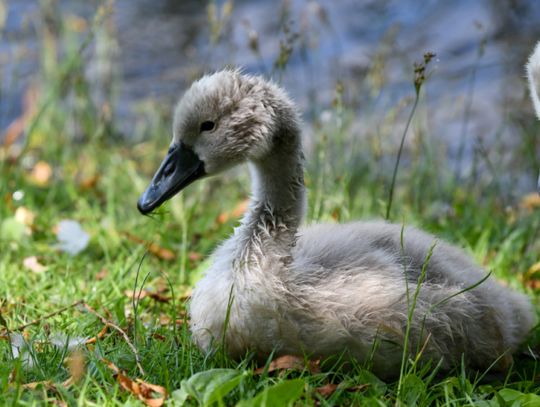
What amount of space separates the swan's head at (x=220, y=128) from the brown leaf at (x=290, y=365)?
75 cm

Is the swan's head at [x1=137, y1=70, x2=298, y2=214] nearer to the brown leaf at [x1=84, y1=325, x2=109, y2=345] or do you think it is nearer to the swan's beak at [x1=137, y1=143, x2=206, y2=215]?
the swan's beak at [x1=137, y1=143, x2=206, y2=215]

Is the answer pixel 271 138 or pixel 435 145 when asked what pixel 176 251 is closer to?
pixel 271 138

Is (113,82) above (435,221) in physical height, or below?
above

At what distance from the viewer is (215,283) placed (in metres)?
3.20

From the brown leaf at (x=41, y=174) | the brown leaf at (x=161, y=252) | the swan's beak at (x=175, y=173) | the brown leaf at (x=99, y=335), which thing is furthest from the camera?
the brown leaf at (x=41, y=174)

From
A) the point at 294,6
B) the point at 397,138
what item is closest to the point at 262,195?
the point at 397,138

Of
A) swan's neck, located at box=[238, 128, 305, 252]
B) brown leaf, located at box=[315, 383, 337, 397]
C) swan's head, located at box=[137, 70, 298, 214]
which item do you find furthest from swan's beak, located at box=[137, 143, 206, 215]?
brown leaf, located at box=[315, 383, 337, 397]

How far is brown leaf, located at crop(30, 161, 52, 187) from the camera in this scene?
18.8 feet

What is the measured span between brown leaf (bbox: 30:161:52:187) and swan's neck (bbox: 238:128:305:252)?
108 inches

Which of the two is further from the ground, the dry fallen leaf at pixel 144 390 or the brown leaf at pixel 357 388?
the dry fallen leaf at pixel 144 390

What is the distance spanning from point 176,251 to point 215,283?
56.3 inches

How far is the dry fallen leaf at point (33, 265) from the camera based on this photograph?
13.3 ft

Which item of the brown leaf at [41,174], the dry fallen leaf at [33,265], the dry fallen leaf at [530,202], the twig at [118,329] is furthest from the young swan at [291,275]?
the brown leaf at [41,174]

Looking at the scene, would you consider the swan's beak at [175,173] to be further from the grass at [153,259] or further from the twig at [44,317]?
the twig at [44,317]
